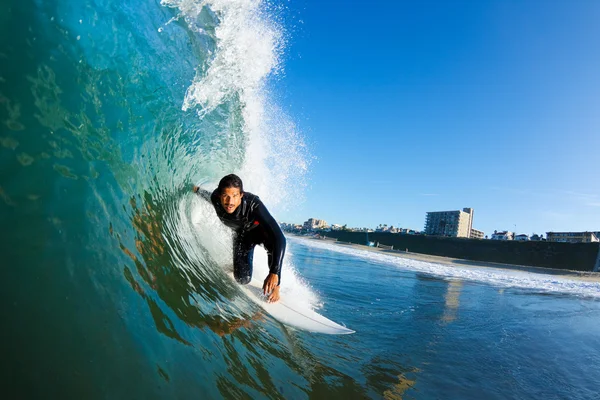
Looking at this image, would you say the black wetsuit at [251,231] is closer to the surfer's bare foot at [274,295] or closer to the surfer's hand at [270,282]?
the surfer's hand at [270,282]

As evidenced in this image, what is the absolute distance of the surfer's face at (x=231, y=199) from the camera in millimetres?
3520

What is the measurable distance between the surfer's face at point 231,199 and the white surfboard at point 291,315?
125cm

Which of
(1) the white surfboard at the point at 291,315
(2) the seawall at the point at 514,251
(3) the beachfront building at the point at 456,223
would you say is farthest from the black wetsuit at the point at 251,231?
(3) the beachfront building at the point at 456,223

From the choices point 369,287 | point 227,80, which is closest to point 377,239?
point 369,287

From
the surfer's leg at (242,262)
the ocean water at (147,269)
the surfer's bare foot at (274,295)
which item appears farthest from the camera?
the surfer's leg at (242,262)

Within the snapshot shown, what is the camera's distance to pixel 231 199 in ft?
11.7

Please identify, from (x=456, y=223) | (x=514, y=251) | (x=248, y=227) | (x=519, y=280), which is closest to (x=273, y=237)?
(x=248, y=227)

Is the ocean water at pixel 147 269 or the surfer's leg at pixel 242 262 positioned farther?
the surfer's leg at pixel 242 262

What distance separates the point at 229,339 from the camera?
274 cm

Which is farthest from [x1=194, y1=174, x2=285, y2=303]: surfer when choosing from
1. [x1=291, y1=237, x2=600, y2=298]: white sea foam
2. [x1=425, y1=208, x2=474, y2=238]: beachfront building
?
[x1=425, y1=208, x2=474, y2=238]: beachfront building

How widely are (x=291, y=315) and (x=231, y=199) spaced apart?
1.76 meters

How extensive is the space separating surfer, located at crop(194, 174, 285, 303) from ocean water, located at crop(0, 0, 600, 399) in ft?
1.25

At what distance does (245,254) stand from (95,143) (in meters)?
2.23

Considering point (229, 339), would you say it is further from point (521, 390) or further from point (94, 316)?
point (521, 390)
